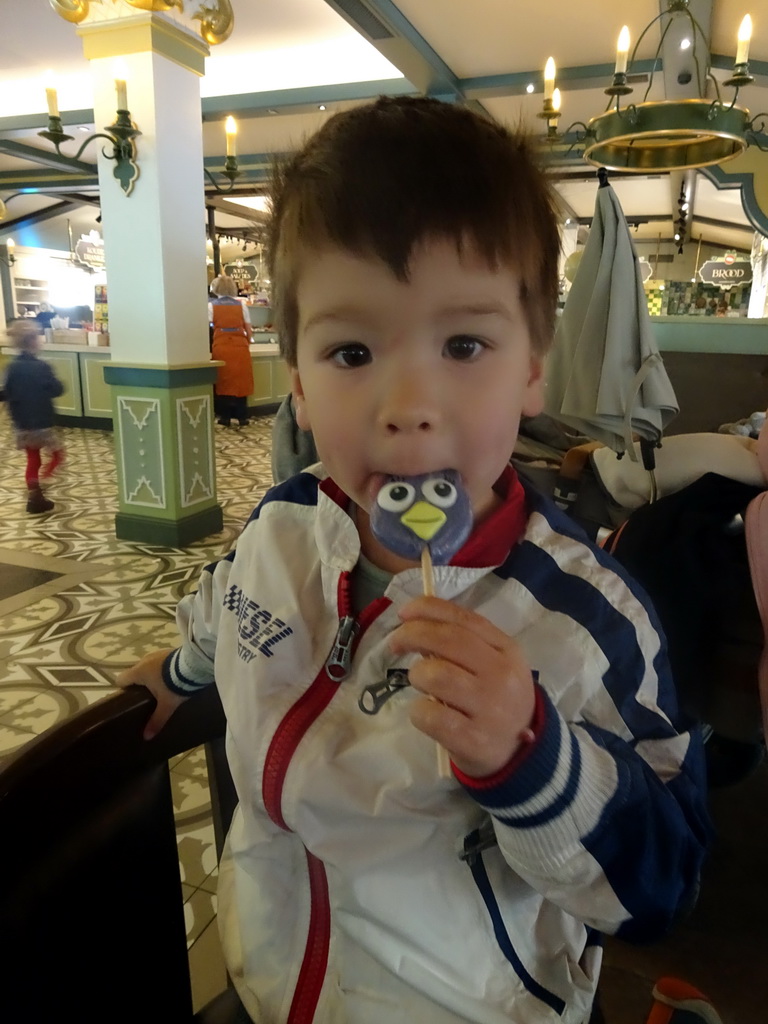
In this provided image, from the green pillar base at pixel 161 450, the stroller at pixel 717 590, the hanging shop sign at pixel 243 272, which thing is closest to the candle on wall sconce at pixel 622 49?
the stroller at pixel 717 590

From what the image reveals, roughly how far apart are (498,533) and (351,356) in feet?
0.73

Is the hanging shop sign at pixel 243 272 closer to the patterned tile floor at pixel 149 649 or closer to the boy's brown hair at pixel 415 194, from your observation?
the patterned tile floor at pixel 149 649

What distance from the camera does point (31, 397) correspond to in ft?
14.9

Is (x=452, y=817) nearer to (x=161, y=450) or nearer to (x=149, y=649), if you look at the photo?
(x=149, y=649)

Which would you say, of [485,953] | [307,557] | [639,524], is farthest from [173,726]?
[639,524]

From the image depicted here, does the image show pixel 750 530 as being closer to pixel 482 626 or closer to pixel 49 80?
pixel 482 626

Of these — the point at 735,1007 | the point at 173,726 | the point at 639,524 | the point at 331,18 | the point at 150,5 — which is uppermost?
the point at 331,18

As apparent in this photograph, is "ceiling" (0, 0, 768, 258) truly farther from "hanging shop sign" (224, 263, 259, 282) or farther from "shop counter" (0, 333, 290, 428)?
"hanging shop sign" (224, 263, 259, 282)

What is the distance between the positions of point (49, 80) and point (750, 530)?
4.29m

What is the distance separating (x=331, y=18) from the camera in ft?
15.0

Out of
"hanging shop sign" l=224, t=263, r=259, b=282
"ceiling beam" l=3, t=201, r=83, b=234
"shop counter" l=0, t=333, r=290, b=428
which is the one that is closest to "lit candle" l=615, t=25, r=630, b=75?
"shop counter" l=0, t=333, r=290, b=428

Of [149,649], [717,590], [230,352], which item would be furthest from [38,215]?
[717,590]

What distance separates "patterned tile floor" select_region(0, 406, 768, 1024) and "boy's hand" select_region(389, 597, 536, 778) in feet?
2.16

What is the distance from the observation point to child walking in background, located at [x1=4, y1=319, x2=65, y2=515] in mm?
4465
